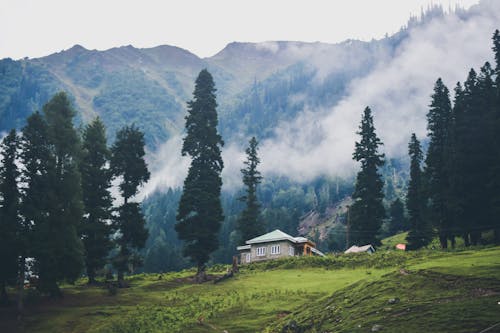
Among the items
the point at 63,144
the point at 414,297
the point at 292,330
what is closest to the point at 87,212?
the point at 63,144

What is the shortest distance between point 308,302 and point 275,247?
47.1 m

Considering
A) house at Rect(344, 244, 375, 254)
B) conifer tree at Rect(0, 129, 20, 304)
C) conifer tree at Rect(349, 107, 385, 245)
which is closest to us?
conifer tree at Rect(0, 129, 20, 304)

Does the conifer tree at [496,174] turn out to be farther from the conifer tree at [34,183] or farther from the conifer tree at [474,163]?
the conifer tree at [34,183]

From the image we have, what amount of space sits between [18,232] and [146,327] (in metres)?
16.1

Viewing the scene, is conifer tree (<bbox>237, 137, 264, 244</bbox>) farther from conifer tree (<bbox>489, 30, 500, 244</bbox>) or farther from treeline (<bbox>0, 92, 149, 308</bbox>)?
conifer tree (<bbox>489, 30, 500, 244</bbox>)

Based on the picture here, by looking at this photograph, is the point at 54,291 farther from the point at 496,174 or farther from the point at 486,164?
the point at 486,164

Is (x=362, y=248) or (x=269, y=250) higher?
(x=269, y=250)

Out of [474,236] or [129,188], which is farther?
[129,188]

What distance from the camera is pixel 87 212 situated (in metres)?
68.3

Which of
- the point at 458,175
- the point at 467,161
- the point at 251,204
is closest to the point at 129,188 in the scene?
the point at 251,204

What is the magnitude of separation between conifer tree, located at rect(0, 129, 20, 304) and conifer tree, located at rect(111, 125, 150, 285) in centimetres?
1637

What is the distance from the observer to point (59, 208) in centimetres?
5659

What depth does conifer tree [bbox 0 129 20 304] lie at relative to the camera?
2029 inches

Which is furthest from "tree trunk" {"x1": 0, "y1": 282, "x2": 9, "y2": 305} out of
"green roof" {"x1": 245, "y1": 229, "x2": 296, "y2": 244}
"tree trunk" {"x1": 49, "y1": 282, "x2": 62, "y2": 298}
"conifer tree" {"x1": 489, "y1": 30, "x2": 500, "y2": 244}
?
"conifer tree" {"x1": 489, "y1": 30, "x2": 500, "y2": 244}
